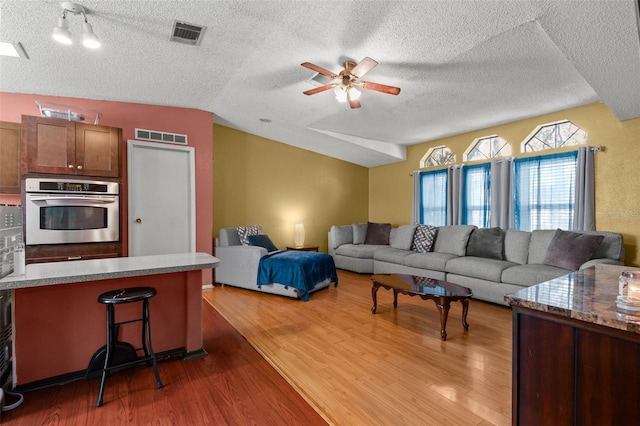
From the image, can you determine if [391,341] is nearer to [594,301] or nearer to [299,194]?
[594,301]

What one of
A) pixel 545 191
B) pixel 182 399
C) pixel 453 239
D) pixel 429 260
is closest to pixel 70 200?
pixel 182 399

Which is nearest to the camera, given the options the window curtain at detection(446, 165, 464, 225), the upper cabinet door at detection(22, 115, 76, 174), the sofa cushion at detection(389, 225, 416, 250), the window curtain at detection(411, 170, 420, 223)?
the upper cabinet door at detection(22, 115, 76, 174)

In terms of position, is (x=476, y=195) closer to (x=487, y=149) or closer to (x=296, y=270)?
(x=487, y=149)

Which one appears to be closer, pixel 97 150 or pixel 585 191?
pixel 97 150

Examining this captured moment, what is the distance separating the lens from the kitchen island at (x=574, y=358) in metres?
0.95

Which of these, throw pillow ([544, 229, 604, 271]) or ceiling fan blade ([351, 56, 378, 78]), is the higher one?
ceiling fan blade ([351, 56, 378, 78])

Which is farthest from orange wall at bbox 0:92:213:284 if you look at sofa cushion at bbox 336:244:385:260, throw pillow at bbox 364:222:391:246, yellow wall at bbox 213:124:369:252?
throw pillow at bbox 364:222:391:246

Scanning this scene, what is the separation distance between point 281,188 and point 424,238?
2.94 m

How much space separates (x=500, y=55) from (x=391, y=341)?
2.84 m

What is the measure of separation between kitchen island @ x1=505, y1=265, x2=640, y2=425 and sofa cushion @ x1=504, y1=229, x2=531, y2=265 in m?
3.20

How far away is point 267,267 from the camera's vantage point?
4297 millimetres

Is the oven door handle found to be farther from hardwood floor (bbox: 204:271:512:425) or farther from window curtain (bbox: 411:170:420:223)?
window curtain (bbox: 411:170:420:223)

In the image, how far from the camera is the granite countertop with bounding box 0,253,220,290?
177cm

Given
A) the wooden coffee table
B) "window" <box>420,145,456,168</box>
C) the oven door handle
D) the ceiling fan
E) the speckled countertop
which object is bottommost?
the wooden coffee table
